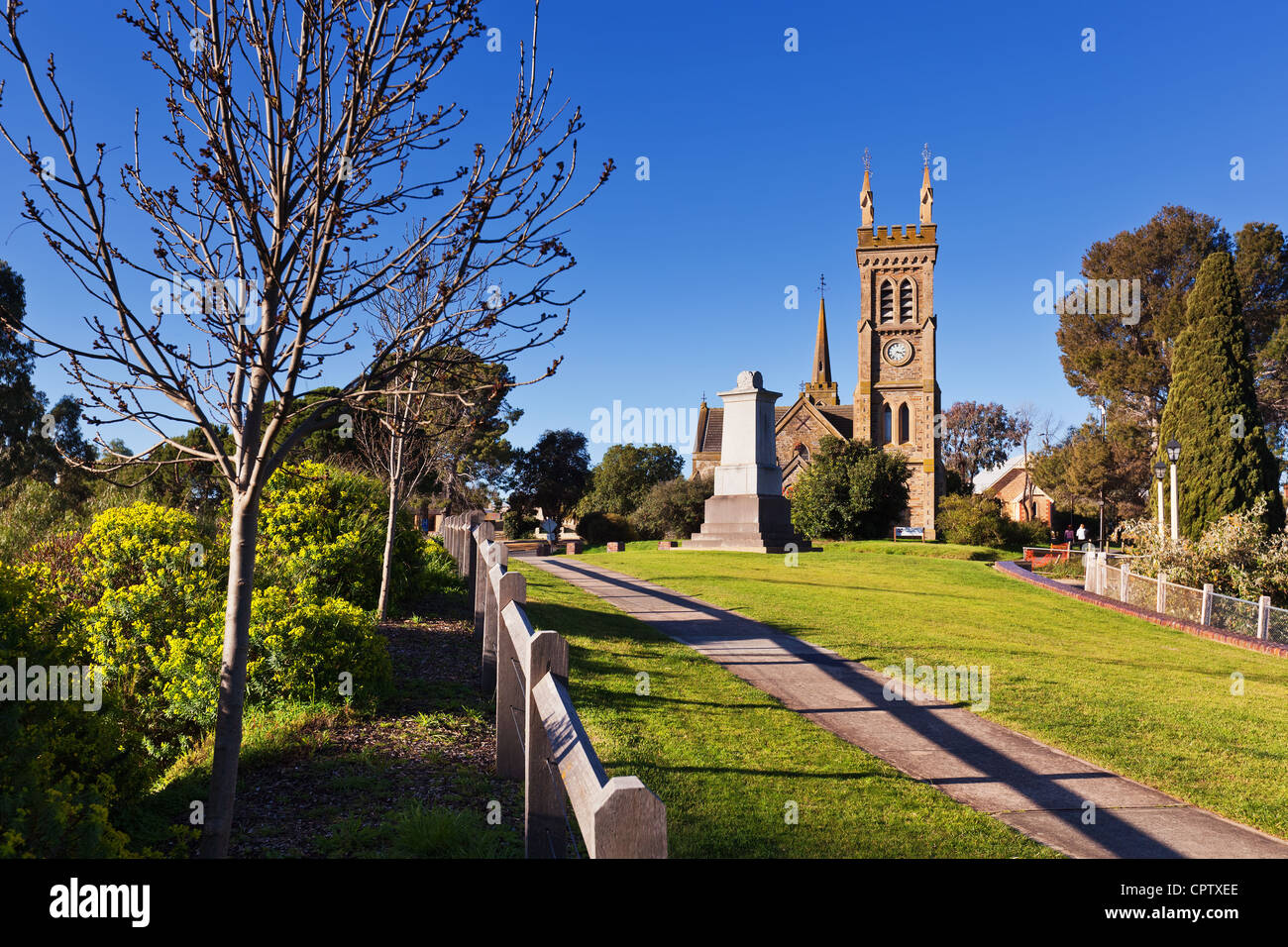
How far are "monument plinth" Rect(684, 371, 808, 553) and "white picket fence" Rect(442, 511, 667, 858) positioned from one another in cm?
1743

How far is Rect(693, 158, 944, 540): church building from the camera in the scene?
52.4 meters

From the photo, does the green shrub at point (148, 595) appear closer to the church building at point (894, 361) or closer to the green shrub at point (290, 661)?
the green shrub at point (290, 661)

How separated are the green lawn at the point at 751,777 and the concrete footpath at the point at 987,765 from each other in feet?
0.94

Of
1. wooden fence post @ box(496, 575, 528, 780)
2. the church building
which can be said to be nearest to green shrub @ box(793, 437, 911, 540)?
the church building

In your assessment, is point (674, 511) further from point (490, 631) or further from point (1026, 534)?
point (490, 631)

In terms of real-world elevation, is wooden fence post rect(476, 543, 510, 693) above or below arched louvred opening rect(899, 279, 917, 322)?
below

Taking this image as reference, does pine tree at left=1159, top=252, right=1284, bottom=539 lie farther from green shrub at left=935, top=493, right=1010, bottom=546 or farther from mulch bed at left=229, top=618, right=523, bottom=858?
mulch bed at left=229, top=618, right=523, bottom=858

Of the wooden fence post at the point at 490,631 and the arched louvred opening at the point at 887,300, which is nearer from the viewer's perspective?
the wooden fence post at the point at 490,631

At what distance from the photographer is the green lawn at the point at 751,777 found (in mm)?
4441

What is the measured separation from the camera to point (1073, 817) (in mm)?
5031

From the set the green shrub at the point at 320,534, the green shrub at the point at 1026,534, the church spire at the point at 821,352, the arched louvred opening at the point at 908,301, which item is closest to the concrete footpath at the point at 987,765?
the green shrub at the point at 320,534

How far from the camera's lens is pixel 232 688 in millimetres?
3320

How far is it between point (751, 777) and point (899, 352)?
52.1 metres
